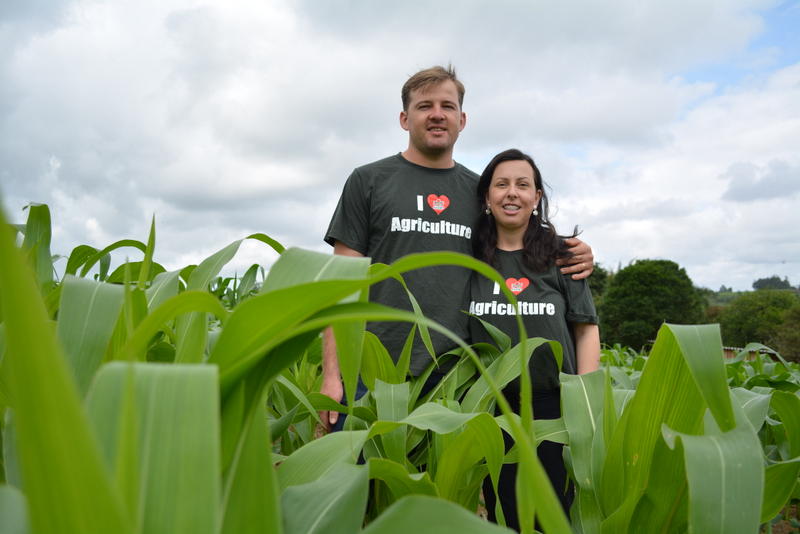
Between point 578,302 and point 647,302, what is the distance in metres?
27.8

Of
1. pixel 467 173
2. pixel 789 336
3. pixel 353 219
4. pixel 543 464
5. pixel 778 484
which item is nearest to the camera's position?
pixel 778 484

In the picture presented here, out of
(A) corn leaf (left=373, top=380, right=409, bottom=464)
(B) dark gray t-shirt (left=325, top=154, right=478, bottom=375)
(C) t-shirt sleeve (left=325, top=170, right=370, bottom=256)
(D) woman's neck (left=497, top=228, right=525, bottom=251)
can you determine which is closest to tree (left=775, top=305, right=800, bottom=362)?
(D) woman's neck (left=497, top=228, right=525, bottom=251)

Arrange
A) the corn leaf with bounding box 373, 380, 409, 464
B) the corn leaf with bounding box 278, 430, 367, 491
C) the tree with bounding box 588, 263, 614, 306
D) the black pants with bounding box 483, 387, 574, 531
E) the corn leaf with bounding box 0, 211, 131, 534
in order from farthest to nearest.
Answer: the tree with bounding box 588, 263, 614, 306 < the black pants with bounding box 483, 387, 574, 531 < the corn leaf with bounding box 373, 380, 409, 464 < the corn leaf with bounding box 278, 430, 367, 491 < the corn leaf with bounding box 0, 211, 131, 534

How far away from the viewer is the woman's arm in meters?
1.84

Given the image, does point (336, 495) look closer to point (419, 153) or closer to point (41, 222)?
point (41, 222)

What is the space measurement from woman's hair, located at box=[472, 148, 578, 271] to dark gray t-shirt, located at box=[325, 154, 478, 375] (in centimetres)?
4

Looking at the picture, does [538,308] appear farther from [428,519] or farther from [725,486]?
[428,519]

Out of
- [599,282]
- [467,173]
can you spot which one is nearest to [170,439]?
[467,173]

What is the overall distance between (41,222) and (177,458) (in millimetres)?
944

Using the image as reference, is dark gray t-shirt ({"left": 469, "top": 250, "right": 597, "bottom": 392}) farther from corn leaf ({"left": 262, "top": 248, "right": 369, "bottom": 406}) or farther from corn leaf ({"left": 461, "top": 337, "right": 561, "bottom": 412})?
corn leaf ({"left": 262, "top": 248, "right": 369, "bottom": 406})

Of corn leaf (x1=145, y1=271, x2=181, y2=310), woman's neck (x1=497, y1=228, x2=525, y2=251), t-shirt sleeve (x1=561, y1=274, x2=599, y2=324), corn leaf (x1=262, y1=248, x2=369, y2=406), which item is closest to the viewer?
corn leaf (x1=262, y1=248, x2=369, y2=406)

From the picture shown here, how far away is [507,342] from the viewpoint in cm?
138

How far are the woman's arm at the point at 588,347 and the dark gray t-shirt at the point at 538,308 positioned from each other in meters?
0.03

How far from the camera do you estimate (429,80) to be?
1.99 meters
